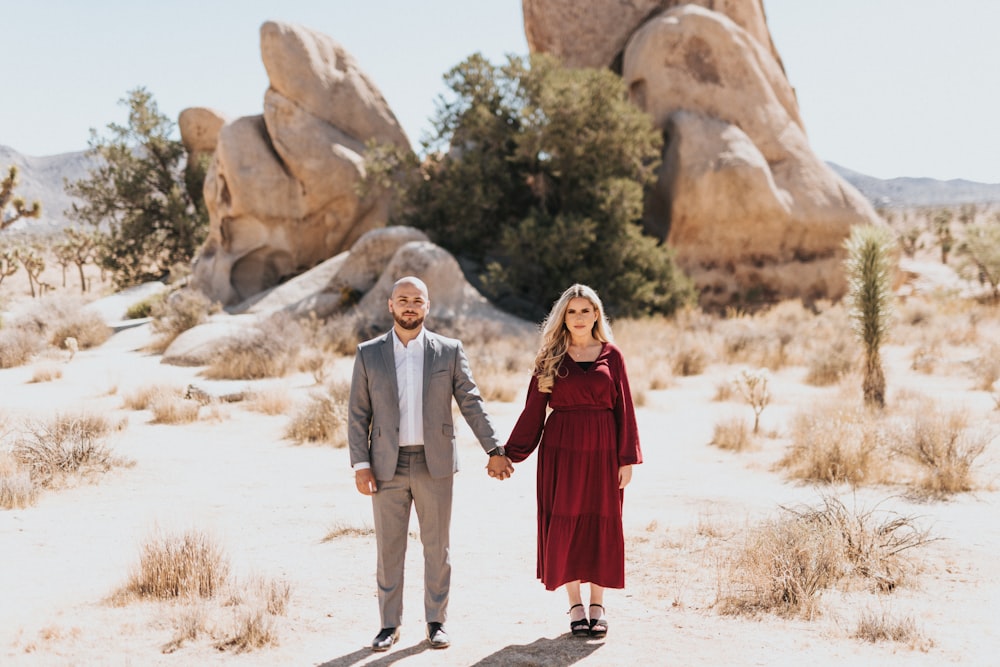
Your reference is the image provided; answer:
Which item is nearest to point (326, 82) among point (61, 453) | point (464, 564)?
point (61, 453)

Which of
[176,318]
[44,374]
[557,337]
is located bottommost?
[44,374]

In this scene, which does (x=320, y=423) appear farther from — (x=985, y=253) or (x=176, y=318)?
(x=985, y=253)

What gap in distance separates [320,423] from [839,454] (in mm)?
5730

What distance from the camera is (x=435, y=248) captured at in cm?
1808

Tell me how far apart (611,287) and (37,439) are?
43.3ft

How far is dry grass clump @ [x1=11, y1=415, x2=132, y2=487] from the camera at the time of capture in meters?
7.79

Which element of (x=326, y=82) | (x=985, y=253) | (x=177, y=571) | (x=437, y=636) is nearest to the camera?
(x=437, y=636)

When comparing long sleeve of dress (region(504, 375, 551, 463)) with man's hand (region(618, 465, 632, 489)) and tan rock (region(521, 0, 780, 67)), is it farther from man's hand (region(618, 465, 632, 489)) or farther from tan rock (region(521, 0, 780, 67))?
tan rock (region(521, 0, 780, 67))

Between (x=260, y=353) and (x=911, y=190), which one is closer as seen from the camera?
(x=260, y=353)

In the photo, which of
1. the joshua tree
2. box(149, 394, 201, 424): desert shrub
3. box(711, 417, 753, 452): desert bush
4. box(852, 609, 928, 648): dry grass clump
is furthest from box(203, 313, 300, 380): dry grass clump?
box(852, 609, 928, 648): dry grass clump

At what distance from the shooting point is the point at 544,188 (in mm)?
20469

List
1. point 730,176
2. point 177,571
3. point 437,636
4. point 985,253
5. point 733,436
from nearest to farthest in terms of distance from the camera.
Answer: point 437,636 < point 177,571 < point 733,436 < point 730,176 < point 985,253

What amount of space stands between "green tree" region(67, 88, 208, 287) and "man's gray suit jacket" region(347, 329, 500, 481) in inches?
1041

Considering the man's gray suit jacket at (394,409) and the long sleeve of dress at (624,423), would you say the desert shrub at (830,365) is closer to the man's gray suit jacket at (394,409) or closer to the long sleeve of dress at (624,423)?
the long sleeve of dress at (624,423)
